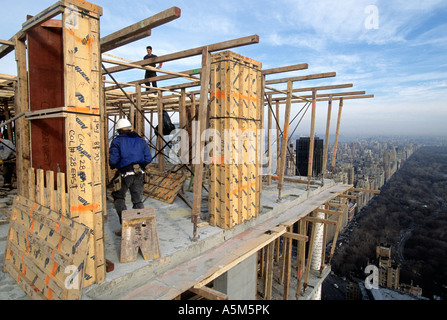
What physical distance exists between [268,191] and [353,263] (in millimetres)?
44805

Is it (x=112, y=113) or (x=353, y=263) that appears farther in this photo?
(x=353, y=263)

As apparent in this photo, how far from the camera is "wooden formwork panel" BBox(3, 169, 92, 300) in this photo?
126 inches

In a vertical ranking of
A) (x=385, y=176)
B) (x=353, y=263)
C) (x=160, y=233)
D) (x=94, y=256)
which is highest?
(x=94, y=256)

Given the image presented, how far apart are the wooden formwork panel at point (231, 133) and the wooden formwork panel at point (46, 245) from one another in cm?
331

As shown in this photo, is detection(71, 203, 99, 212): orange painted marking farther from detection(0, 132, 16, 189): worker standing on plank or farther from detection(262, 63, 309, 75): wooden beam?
detection(0, 132, 16, 189): worker standing on plank

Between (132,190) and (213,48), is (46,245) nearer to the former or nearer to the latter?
(132,190)

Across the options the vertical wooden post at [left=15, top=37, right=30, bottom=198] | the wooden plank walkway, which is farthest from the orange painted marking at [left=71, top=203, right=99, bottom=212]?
the wooden plank walkway

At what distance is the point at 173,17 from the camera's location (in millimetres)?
3355

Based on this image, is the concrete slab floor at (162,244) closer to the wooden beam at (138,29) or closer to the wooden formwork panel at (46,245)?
the wooden formwork panel at (46,245)

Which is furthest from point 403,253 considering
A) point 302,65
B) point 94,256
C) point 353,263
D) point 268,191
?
point 94,256

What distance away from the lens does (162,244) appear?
17.1 feet

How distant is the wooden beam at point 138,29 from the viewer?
10.9 feet

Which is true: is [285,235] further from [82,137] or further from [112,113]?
[112,113]

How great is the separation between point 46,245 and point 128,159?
218 centimetres
